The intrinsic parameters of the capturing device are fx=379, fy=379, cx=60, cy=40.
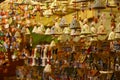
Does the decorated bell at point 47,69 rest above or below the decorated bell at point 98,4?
below

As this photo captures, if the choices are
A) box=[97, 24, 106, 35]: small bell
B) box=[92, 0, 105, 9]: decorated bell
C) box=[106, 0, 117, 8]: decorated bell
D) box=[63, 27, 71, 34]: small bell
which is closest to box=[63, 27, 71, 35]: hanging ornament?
box=[63, 27, 71, 34]: small bell

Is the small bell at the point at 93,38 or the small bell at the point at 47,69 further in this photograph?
the small bell at the point at 47,69

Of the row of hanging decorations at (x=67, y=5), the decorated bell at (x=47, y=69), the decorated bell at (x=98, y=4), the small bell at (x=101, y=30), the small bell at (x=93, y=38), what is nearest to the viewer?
the decorated bell at (x=98, y=4)

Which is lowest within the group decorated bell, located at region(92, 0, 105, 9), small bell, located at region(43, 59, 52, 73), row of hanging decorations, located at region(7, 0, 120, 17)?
small bell, located at region(43, 59, 52, 73)

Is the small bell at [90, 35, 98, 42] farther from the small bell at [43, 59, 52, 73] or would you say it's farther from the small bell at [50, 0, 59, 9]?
the small bell at [43, 59, 52, 73]

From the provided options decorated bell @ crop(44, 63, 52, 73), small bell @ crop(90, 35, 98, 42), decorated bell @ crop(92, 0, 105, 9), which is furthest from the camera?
decorated bell @ crop(44, 63, 52, 73)

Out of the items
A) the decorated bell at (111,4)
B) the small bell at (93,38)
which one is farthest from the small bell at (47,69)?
the decorated bell at (111,4)

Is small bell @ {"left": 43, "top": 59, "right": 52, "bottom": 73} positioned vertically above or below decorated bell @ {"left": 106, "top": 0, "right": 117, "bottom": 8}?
below

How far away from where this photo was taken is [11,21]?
6.52 meters

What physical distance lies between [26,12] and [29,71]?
0.94m

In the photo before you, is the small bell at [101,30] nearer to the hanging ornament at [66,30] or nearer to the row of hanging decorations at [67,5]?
the row of hanging decorations at [67,5]

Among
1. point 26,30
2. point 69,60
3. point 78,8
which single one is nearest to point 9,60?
point 26,30

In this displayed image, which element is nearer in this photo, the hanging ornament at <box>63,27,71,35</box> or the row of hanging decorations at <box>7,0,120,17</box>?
Answer: the row of hanging decorations at <box>7,0,120,17</box>

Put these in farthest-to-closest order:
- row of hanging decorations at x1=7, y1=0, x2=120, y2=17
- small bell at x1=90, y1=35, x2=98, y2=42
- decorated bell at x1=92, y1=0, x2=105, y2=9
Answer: small bell at x1=90, y1=35, x2=98, y2=42 < row of hanging decorations at x1=7, y1=0, x2=120, y2=17 < decorated bell at x1=92, y1=0, x2=105, y2=9
